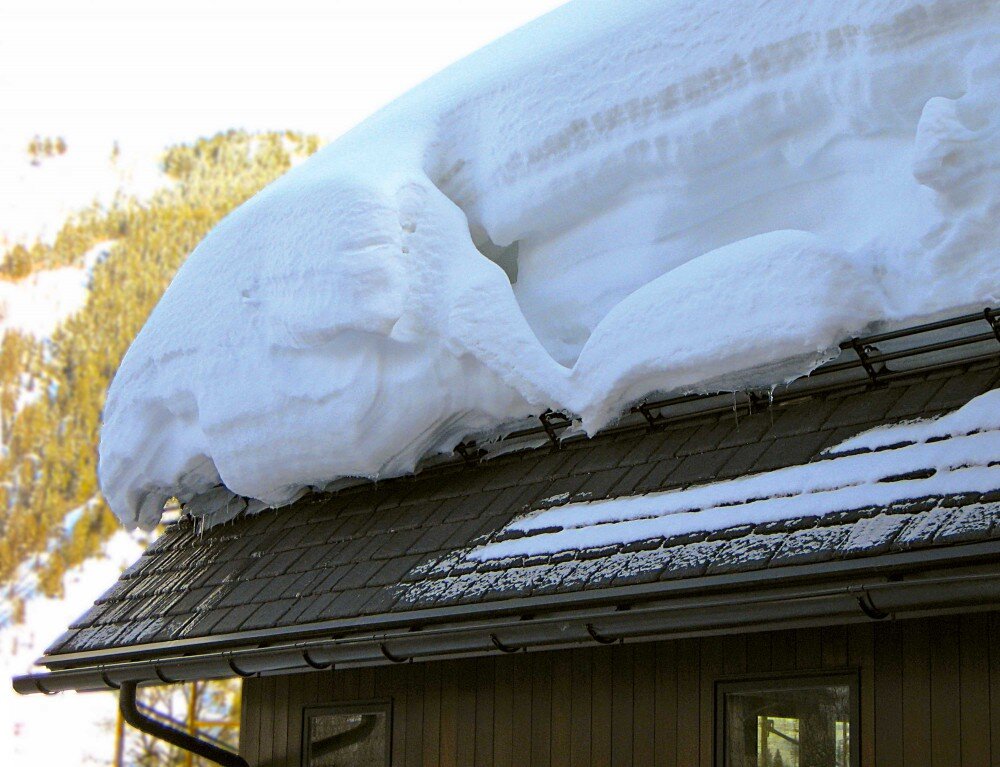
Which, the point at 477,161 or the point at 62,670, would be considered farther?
the point at 62,670

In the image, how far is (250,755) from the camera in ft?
19.4

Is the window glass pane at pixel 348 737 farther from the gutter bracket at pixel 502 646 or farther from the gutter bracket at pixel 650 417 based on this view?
the gutter bracket at pixel 650 417

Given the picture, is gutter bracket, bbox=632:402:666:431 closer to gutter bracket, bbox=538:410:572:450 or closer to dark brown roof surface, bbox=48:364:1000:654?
dark brown roof surface, bbox=48:364:1000:654

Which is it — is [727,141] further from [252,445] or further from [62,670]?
[62,670]

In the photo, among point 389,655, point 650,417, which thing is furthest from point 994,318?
point 389,655

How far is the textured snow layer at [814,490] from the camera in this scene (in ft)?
12.1

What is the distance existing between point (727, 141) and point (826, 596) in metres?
1.76

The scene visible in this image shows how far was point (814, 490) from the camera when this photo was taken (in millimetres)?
3959

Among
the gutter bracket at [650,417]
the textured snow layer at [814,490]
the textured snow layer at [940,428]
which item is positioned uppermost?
the gutter bracket at [650,417]

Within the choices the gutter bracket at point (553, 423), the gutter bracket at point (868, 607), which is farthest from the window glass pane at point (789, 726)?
the gutter bracket at point (553, 423)

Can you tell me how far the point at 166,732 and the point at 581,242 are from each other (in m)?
2.76

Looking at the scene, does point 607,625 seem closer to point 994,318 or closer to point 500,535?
point 500,535

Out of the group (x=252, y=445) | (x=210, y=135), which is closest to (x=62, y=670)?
(x=252, y=445)

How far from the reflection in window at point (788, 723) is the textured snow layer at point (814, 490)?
0.55m
